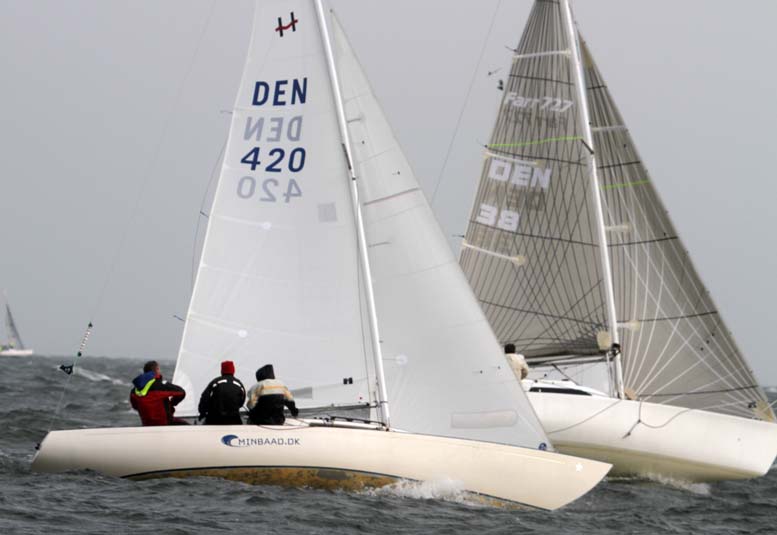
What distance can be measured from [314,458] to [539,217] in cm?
1082

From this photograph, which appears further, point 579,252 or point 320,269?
point 579,252

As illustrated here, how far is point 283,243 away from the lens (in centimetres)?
1792

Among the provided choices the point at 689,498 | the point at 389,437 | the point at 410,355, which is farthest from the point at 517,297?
the point at 389,437

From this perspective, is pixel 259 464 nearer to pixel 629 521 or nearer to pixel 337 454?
pixel 337 454

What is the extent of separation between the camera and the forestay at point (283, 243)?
1773cm

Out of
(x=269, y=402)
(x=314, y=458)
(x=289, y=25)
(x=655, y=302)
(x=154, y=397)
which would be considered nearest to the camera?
(x=314, y=458)

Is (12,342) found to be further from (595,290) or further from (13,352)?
(595,290)

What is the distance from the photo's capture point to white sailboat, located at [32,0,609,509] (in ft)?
57.2

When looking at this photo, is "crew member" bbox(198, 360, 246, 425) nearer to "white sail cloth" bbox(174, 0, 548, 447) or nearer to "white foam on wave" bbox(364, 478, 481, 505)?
"white sail cloth" bbox(174, 0, 548, 447)

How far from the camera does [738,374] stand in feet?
76.9

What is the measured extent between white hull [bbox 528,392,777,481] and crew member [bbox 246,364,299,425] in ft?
22.7

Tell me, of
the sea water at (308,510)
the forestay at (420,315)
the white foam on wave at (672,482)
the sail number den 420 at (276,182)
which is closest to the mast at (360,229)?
the forestay at (420,315)

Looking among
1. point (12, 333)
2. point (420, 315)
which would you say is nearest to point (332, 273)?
point (420, 315)

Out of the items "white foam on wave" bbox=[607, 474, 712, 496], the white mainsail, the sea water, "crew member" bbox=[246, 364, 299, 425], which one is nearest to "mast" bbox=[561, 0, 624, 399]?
"white foam on wave" bbox=[607, 474, 712, 496]
